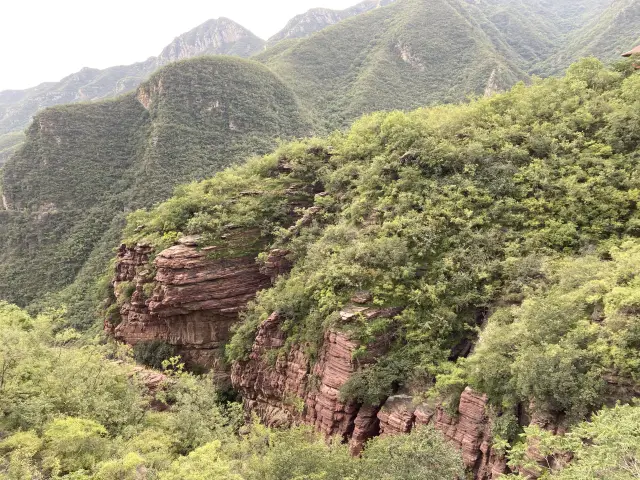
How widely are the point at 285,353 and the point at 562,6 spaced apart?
243 m

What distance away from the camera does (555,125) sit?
20250 mm

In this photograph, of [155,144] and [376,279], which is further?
[155,144]

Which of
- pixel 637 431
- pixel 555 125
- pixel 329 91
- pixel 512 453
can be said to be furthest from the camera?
pixel 329 91

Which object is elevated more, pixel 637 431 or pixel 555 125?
pixel 555 125

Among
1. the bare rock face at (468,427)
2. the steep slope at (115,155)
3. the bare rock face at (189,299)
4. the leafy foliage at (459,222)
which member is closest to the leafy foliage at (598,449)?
the leafy foliage at (459,222)

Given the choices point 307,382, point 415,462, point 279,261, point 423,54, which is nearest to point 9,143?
point 423,54

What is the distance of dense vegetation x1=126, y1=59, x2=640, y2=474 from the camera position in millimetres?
11109

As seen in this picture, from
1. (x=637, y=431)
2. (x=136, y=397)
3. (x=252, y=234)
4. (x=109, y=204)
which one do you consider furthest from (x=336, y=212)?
(x=109, y=204)

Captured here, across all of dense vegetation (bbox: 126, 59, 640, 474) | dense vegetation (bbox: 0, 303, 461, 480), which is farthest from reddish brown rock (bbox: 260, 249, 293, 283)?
dense vegetation (bbox: 0, 303, 461, 480)

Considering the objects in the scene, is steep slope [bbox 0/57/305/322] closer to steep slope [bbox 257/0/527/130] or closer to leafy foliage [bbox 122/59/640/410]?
steep slope [bbox 257/0/527/130]

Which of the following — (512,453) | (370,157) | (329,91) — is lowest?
(512,453)

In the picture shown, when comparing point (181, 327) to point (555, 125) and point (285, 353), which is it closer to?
point (285, 353)

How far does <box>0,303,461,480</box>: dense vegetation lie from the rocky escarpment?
1.87 meters

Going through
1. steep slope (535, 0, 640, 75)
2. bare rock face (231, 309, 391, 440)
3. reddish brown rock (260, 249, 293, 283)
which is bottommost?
bare rock face (231, 309, 391, 440)
